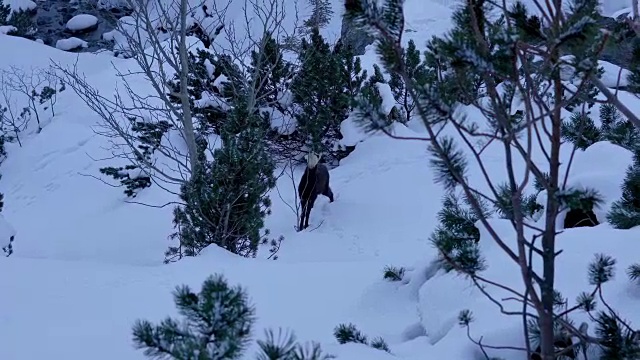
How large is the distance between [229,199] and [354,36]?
2.30 metres

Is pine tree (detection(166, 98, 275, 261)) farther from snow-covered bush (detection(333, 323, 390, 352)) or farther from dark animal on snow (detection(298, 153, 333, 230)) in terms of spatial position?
snow-covered bush (detection(333, 323, 390, 352))

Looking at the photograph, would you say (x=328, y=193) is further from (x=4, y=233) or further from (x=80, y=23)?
(x=80, y=23)

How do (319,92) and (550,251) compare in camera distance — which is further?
(319,92)

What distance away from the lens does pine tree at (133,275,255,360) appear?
1439mm

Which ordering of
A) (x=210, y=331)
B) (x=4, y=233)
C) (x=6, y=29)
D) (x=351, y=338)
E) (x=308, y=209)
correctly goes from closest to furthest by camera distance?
(x=210, y=331) → (x=351, y=338) → (x=4, y=233) → (x=308, y=209) → (x=6, y=29)

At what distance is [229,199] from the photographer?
20.4ft

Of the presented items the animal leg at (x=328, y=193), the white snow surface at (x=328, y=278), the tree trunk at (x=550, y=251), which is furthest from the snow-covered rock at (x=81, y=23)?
the tree trunk at (x=550, y=251)

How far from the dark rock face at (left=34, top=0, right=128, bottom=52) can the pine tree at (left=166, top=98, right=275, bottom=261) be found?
15.7 m

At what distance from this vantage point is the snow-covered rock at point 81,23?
2205 cm

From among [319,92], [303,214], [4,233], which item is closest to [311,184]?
[303,214]

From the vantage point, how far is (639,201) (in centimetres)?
344

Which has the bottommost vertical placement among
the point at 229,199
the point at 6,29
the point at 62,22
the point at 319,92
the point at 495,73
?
the point at 495,73

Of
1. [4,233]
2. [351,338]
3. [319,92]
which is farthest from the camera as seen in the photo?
[319,92]

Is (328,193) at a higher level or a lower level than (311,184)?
higher
